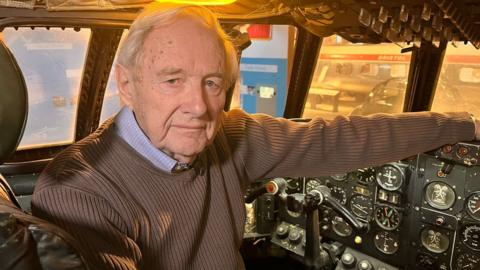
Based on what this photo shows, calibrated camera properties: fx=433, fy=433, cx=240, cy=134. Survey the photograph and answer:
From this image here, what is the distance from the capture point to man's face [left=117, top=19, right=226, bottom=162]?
1.17 meters

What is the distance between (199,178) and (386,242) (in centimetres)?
159

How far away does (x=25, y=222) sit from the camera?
65 centimetres

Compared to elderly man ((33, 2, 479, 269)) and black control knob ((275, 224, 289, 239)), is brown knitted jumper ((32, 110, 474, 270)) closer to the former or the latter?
elderly man ((33, 2, 479, 269))

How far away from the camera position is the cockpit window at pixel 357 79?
13.7 feet

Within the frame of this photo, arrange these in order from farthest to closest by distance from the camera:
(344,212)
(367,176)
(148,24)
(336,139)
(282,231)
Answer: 1. (282,231)
2. (367,176)
3. (344,212)
4. (336,139)
5. (148,24)

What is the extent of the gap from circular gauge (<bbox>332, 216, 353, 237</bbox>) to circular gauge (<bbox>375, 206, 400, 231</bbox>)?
0.85 ft

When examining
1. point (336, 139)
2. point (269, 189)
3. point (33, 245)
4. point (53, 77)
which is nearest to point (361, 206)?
point (269, 189)

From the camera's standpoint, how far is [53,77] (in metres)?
4.30

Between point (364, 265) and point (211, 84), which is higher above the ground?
point (211, 84)

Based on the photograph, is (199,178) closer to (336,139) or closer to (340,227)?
(336,139)

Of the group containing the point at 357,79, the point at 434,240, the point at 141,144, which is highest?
the point at 141,144

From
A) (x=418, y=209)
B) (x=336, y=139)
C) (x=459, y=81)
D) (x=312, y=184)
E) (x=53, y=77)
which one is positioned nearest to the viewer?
(x=336, y=139)

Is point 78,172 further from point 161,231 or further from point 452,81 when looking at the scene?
point 452,81

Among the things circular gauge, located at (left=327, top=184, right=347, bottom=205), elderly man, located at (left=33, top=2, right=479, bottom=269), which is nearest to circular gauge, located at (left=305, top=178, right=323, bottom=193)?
circular gauge, located at (left=327, top=184, right=347, bottom=205)
